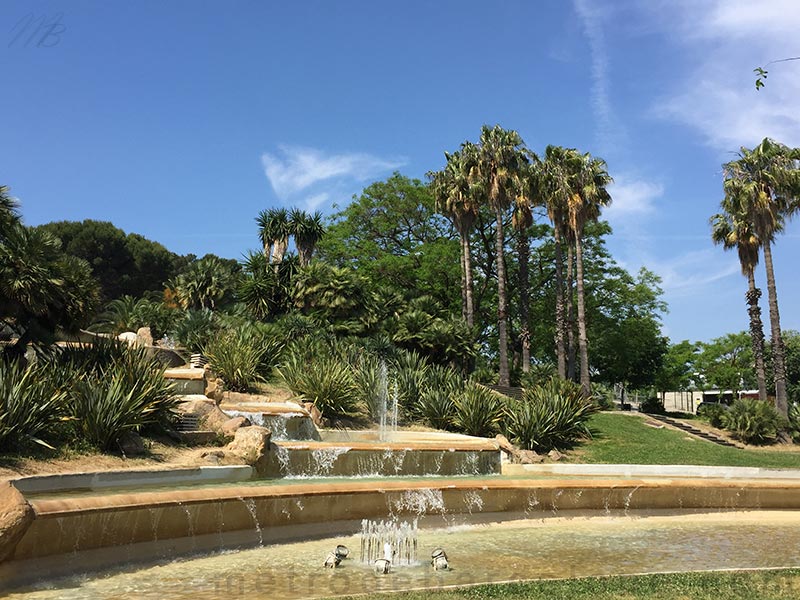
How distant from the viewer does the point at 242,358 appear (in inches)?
899

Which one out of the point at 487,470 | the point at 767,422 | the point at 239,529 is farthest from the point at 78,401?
the point at 767,422

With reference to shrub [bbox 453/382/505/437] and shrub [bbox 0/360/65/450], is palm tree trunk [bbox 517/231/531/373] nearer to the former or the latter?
shrub [bbox 453/382/505/437]

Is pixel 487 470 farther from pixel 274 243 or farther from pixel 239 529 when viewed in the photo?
pixel 274 243

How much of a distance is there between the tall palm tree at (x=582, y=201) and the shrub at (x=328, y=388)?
20.1 metres

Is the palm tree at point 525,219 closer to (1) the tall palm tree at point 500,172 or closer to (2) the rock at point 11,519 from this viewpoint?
(1) the tall palm tree at point 500,172

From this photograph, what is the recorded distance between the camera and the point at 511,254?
163 ft

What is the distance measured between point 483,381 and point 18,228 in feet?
80.8

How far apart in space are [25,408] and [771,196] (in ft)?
110

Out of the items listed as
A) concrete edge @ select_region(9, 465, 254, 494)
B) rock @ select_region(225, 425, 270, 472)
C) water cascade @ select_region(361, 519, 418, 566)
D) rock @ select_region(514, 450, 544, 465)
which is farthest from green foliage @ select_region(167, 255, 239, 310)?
water cascade @ select_region(361, 519, 418, 566)

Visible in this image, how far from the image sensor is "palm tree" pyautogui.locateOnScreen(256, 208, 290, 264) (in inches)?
1858

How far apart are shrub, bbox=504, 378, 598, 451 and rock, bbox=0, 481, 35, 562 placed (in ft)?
52.8

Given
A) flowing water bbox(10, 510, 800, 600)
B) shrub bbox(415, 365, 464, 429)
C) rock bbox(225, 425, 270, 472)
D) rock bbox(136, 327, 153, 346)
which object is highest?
rock bbox(136, 327, 153, 346)

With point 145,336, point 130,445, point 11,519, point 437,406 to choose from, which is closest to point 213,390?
point 130,445

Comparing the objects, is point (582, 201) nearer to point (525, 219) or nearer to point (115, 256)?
point (525, 219)
